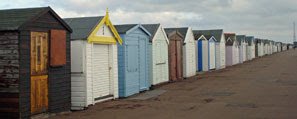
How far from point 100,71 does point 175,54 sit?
8.91 metres

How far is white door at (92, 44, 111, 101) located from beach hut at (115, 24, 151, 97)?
96cm

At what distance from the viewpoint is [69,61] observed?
1116 centimetres

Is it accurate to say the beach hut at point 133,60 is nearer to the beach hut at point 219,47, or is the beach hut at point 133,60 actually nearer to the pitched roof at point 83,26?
the pitched roof at point 83,26

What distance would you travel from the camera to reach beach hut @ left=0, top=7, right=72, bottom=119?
9078 millimetres

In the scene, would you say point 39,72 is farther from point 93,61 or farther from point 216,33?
point 216,33

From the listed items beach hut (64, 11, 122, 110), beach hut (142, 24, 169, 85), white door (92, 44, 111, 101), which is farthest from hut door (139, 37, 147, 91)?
white door (92, 44, 111, 101)

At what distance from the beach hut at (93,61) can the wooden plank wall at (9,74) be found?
9.61ft

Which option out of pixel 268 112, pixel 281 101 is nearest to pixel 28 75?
pixel 268 112

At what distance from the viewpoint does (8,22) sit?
935 centimetres

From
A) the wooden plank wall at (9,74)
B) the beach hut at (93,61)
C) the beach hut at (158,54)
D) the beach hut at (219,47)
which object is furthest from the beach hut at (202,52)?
the wooden plank wall at (9,74)

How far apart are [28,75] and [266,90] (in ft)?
34.3

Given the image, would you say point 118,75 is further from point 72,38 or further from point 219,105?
point 219,105

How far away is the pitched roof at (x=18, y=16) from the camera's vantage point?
29.9 feet

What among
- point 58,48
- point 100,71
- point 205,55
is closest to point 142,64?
point 100,71
